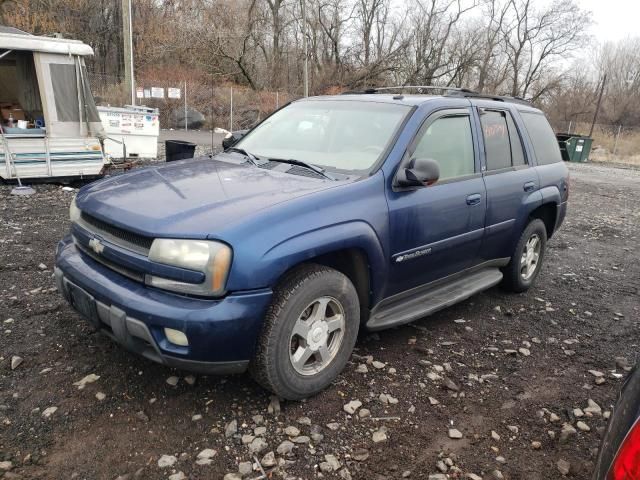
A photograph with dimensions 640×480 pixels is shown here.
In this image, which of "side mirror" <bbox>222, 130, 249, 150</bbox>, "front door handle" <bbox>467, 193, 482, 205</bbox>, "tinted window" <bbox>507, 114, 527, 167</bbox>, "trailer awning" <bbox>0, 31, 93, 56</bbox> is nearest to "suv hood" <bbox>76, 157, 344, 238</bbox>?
"side mirror" <bbox>222, 130, 249, 150</bbox>

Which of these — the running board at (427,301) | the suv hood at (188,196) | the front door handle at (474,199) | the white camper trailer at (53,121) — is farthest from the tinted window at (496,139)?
the white camper trailer at (53,121)

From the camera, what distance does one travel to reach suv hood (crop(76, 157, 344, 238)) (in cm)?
258

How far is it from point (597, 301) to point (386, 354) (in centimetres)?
273

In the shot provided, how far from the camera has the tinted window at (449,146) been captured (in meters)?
3.62

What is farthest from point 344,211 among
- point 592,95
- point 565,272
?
point 592,95

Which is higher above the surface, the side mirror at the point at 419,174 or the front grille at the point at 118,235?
the side mirror at the point at 419,174

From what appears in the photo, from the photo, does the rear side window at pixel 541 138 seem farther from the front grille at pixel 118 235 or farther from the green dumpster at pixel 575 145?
the green dumpster at pixel 575 145

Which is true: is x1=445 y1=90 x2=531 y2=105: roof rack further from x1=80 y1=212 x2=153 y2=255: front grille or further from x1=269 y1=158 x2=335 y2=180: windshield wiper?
x1=80 y1=212 x2=153 y2=255: front grille

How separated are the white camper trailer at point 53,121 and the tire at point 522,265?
26.2ft

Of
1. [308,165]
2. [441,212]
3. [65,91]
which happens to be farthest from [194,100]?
[441,212]

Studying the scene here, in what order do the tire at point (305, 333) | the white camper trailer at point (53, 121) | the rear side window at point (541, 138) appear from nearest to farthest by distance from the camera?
the tire at point (305, 333), the rear side window at point (541, 138), the white camper trailer at point (53, 121)

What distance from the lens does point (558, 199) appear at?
5074 mm

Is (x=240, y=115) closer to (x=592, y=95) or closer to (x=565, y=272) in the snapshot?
(x=565, y=272)

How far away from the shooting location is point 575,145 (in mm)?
24578
